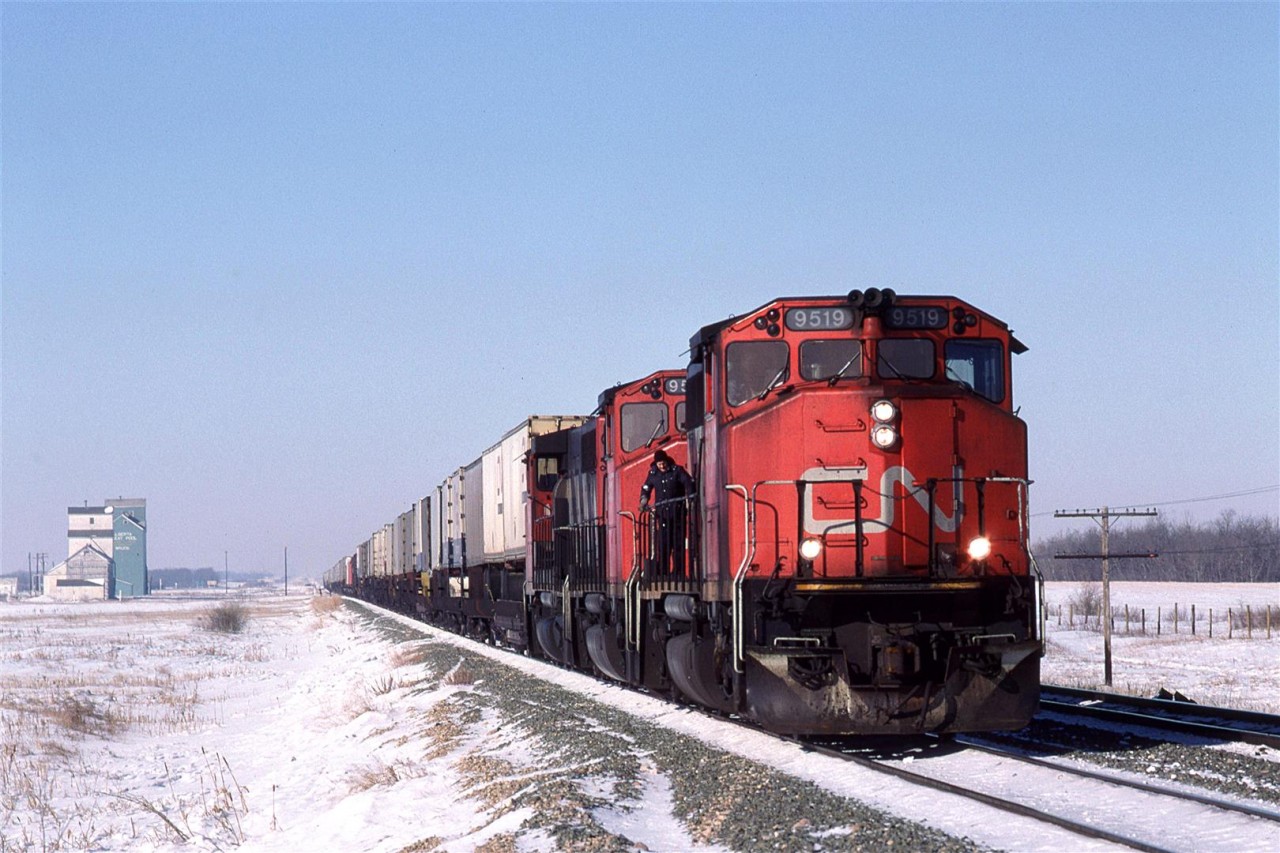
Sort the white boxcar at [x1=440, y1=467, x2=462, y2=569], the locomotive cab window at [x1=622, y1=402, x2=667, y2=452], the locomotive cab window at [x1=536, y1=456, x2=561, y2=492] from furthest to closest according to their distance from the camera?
the white boxcar at [x1=440, y1=467, x2=462, y2=569] → the locomotive cab window at [x1=536, y1=456, x2=561, y2=492] → the locomotive cab window at [x1=622, y1=402, x2=667, y2=452]

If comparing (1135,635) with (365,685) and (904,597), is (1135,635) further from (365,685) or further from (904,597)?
(904,597)

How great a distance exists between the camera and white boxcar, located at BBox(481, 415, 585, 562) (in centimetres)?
2602

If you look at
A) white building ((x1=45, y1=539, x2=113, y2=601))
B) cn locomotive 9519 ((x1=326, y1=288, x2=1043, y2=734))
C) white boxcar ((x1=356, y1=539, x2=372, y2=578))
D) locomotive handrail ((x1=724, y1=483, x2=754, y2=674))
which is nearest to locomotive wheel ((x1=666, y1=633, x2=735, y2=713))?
cn locomotive 9519 ((x1=326, y1=288, x2=1043, y2=734))

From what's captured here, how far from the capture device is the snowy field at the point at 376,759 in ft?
30.7

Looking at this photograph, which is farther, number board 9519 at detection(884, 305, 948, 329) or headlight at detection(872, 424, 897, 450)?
number board 9519 at detection(884, 305, 948, 329)

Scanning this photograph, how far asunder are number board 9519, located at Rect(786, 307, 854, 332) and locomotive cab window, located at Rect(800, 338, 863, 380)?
0.42 ft

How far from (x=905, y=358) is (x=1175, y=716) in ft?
17.4

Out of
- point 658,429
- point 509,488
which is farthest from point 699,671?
point 509,488

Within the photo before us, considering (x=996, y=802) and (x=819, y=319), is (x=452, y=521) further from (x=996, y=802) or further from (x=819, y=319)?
(x=996, y=802)

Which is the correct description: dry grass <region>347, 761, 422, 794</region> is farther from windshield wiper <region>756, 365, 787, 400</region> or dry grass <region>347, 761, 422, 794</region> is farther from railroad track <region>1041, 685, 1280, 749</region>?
railroad track <region>1041, 685, 1280, 749</region>

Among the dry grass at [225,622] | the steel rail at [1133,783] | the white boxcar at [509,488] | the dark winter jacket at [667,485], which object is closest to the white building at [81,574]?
the dry grass at [225,622]

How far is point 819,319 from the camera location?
1191 centimetres

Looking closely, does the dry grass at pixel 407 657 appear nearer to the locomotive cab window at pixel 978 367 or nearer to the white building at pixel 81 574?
the locomotive cab window at pixel 978 367

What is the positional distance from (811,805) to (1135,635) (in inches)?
1505
